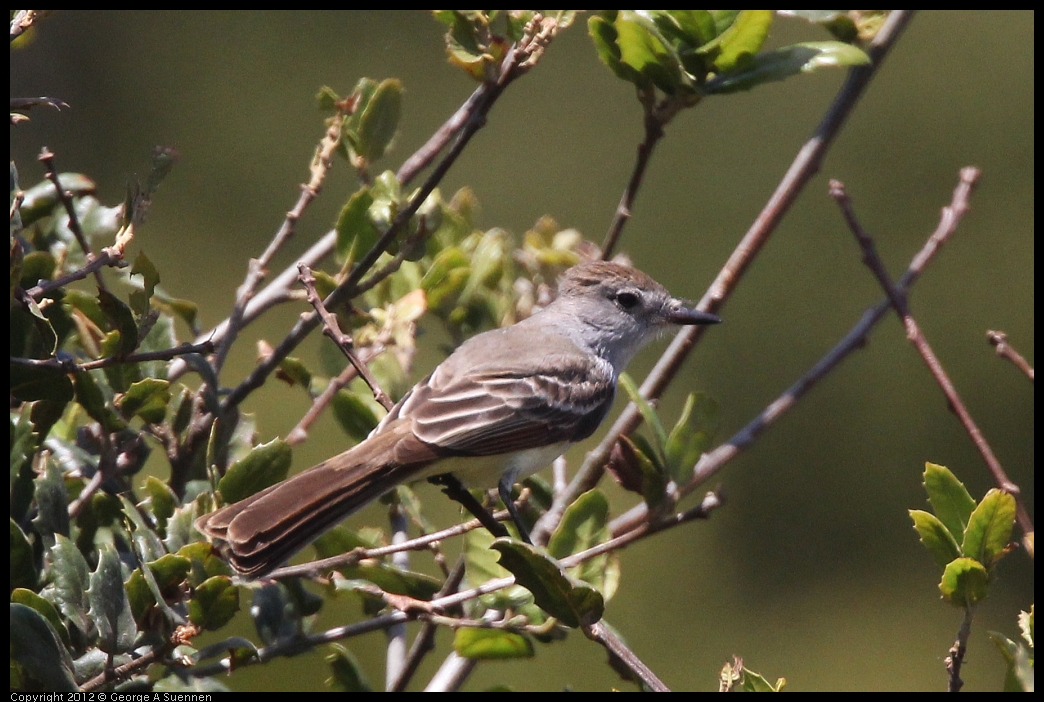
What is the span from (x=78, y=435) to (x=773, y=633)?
17.8ft

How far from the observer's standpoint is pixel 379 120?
294 cm

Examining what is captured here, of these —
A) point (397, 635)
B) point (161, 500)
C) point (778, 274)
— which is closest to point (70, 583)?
point (161, 500)

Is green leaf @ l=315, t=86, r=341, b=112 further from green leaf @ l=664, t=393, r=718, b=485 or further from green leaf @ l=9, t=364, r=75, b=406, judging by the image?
green leaf @ l=664, t=393, r=718, b=485

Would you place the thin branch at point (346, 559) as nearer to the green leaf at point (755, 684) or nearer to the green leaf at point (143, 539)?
the green leaf at point (143, 539)

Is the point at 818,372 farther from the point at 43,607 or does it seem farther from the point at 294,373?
the point at 43,607

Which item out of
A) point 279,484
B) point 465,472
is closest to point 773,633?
point 465,472

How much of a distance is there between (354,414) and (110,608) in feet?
3.80

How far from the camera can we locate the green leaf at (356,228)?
281 centimetres

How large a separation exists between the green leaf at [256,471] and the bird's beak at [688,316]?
4.20 ft

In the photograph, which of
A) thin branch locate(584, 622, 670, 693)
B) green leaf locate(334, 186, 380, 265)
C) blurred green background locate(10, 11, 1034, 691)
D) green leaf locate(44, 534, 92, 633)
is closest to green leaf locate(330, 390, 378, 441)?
green leaf locate(334, 186, 380, 265)

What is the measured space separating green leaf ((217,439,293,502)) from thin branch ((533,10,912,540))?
0.71 m

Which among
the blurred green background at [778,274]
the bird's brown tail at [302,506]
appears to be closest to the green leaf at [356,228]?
the bird's brown tail at [302,506]

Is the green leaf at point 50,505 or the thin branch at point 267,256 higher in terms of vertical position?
the thin branch at point 267,256

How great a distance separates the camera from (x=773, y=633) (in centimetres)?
702
